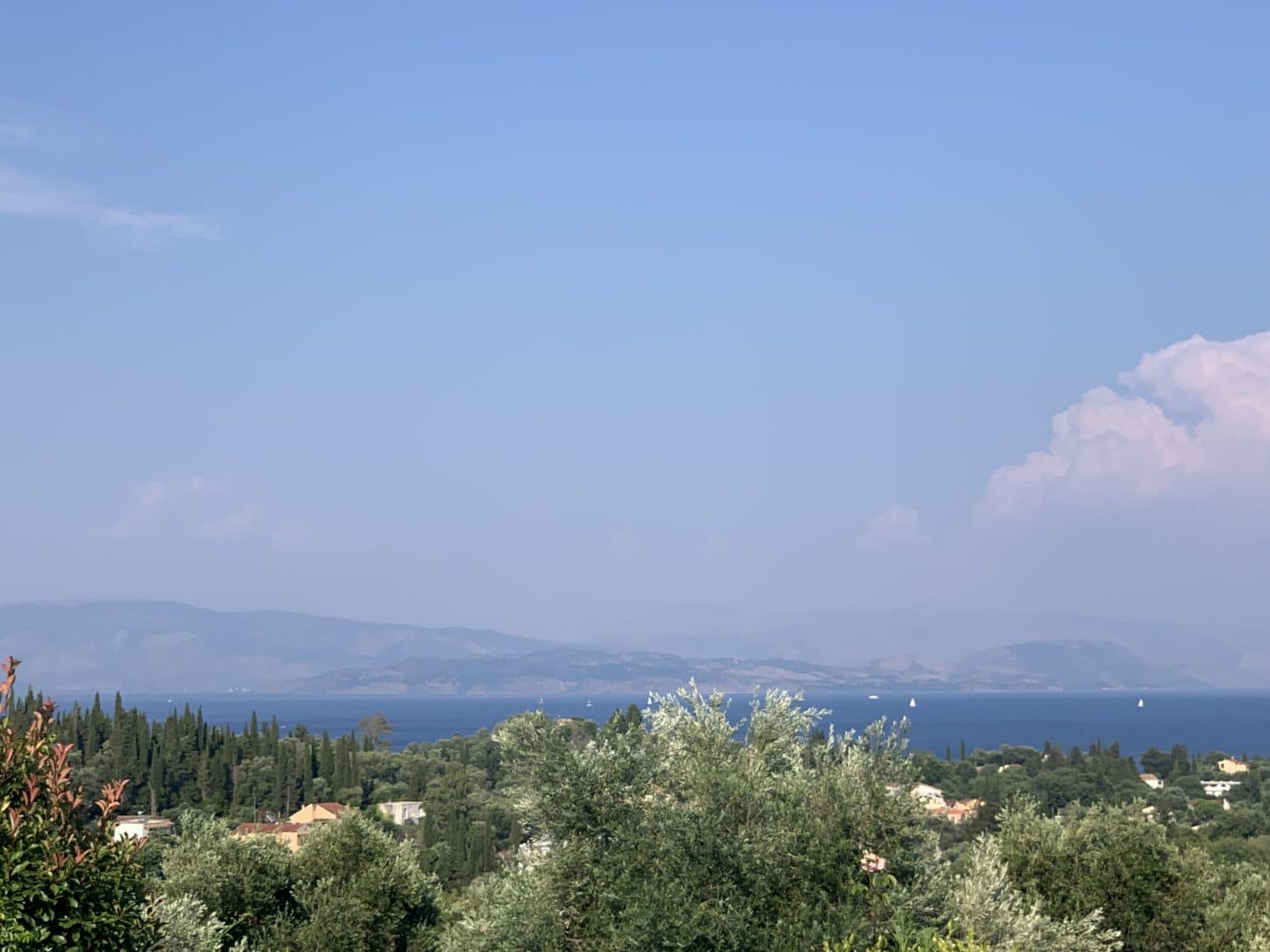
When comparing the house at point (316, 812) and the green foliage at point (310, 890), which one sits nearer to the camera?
the green foliage at point (310, 890)

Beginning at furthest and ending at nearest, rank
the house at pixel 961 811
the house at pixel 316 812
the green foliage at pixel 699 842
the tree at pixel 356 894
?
the house at pixel 961 811 < the house at pixel 316 812 < the tree at pixel 356 894 < the green foliage at pixel 699 842

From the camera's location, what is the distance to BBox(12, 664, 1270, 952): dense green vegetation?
666 inches

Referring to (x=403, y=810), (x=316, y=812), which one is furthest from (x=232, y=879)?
(x=403, y=810)

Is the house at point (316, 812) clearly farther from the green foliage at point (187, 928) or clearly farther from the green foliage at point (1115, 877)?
the green foliage at point (1115, 877)

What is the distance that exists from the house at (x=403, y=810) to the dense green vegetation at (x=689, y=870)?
2425 inches

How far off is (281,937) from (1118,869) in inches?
684

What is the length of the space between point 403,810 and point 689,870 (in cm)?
8433

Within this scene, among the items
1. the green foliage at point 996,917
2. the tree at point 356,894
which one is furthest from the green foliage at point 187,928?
the green foliage at point 996,917

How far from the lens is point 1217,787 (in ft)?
436

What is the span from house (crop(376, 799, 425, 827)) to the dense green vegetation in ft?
202

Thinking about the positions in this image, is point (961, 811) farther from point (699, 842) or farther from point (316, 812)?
point (699, 842)

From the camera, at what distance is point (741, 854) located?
698 inches

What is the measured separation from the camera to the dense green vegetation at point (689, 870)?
→ 1691 cm

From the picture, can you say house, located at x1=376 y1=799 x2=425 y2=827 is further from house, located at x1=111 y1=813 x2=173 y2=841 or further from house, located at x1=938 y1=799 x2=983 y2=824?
house, located at x1=938 y1=799 x2=983 y2=824
